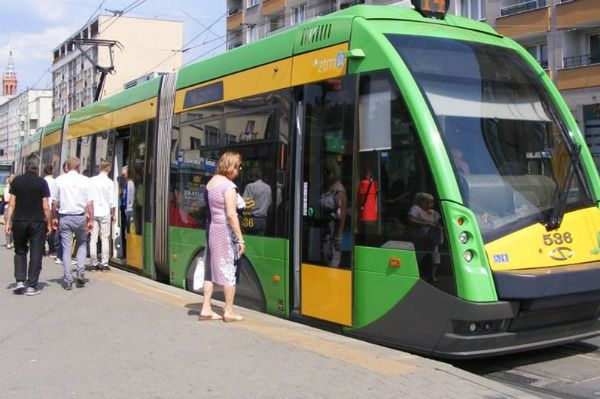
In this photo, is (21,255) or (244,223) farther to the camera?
(21,255)

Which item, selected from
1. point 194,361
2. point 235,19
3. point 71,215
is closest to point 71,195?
point 71,215

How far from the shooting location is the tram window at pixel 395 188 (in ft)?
17.1

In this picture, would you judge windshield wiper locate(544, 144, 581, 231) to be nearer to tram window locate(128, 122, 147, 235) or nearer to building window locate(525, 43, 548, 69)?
tram window locate(128, 122, 147, 235)

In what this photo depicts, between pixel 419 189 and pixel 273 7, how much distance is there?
→ 3978 centimetres

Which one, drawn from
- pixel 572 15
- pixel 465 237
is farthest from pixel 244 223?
pixel 572 15

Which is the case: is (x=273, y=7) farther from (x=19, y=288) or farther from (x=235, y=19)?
(x=19, y=288)

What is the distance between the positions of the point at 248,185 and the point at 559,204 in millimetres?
3407

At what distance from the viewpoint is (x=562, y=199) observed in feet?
18.6

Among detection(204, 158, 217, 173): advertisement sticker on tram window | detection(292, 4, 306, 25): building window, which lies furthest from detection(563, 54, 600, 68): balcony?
detection(204, 158, 217, 173): advertisement sticker on tram window

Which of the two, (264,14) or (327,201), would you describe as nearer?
(327,201)

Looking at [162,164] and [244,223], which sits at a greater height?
[162,164]

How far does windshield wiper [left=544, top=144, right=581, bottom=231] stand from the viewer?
548cm

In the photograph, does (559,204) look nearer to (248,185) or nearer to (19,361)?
(248,185)

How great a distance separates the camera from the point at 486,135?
5598mm
